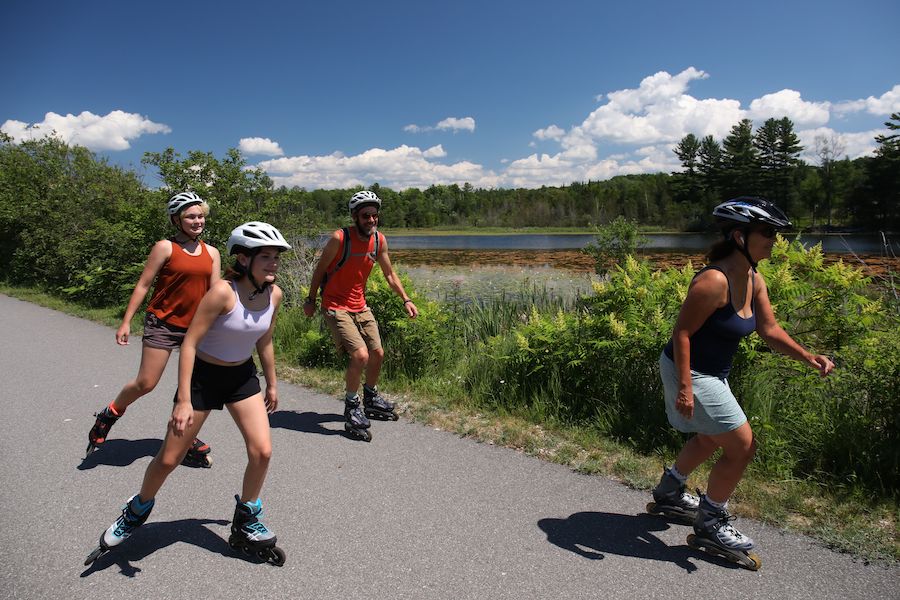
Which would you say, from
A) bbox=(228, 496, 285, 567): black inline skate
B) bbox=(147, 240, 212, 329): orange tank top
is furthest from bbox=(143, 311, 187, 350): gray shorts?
bbox=(228, 496, 285, 567): black inline skate

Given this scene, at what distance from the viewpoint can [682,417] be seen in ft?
10.3

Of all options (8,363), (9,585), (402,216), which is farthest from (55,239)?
(402,216)

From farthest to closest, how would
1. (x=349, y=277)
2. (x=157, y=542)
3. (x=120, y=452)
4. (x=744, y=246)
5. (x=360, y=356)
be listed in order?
(x=349, y=277) < (x=360, y=356) < (x=120, y=452) < (x=157, y=542) < (x=744, y=246)

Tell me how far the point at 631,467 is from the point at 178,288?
3.63 metres

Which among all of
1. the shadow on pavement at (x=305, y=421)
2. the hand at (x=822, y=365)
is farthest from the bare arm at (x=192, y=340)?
the hand at (x=822, y=365)

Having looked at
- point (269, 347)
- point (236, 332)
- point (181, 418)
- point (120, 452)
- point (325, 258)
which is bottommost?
point (120, 452)

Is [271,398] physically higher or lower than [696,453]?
higher

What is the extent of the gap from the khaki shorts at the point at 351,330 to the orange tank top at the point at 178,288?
3.73ft

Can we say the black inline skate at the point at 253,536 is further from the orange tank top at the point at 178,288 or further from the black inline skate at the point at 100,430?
the black inline skate at the point at 100,430

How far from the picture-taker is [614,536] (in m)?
3.33

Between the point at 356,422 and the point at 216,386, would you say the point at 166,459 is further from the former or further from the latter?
the point at 356,422

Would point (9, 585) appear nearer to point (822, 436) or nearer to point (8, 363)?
point (822, 436)

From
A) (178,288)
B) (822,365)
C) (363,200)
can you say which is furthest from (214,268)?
(822,365)

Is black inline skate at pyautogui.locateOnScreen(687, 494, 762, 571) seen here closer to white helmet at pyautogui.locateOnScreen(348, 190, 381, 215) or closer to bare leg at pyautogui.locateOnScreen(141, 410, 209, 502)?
bare leg at pyautogui.locateOnScreen(141, 410, 209, 502)
